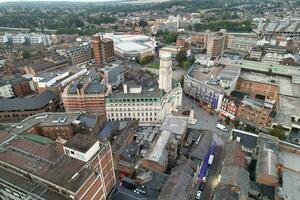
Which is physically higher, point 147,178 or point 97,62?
Answer: point 97,62

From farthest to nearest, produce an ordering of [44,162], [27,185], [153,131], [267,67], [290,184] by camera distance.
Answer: [267,67], [153,131], [290,184], [44,162], [27,185]

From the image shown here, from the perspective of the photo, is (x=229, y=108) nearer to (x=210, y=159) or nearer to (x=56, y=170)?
(x=210, y=159)

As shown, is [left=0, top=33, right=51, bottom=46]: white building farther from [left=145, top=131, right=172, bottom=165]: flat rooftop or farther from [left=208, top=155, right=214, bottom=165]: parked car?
[left=208, top=155, right=214, bottom=165]: parked car

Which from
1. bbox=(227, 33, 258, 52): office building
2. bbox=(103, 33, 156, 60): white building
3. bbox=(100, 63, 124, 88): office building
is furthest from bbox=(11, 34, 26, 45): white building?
bbox=(227, 33, 258, 52): office building

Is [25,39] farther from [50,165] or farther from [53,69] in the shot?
[50,165]

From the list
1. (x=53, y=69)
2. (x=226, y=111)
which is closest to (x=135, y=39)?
(x=53, y=69)

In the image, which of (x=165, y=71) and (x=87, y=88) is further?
(x=165, y=71)

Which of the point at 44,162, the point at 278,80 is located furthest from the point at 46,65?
the point at 278,80
